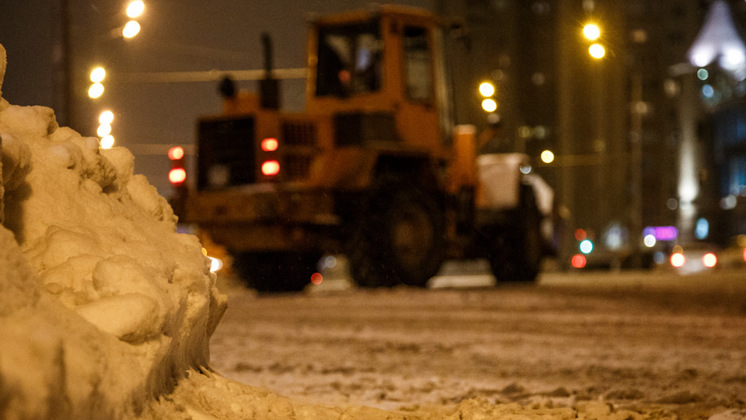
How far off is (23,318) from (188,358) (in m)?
1.32

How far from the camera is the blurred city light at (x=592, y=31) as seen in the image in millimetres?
10258

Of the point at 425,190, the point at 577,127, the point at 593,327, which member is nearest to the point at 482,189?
the point at 425,190

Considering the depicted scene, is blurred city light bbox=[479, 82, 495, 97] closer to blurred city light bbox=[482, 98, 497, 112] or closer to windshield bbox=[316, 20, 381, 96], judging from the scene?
blurred city light bbox=[482, 98, 497, 112]

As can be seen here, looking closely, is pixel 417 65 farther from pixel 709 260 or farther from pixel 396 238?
pixel 709 260

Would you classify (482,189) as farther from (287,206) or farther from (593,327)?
(593,327)

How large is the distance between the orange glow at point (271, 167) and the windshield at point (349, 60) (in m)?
1.64

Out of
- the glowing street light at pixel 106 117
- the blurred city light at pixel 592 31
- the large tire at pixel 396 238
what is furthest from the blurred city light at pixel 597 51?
the glowing street light at pixel 106 117

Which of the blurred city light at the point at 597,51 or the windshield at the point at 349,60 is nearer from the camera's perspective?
the blurred city light at the point at 597,51

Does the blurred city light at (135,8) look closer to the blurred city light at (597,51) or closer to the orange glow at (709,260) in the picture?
the blurred city light at (597,51)

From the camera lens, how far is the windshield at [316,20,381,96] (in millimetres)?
14211

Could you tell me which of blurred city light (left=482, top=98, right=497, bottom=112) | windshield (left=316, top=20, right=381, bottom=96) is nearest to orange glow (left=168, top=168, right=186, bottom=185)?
windshield (left=316, top=20, right=381, bottom=96)

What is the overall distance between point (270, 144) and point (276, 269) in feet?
8.29

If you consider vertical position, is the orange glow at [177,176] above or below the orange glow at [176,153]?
below

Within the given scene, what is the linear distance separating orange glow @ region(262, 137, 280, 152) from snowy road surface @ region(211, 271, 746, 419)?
2.09 meters
